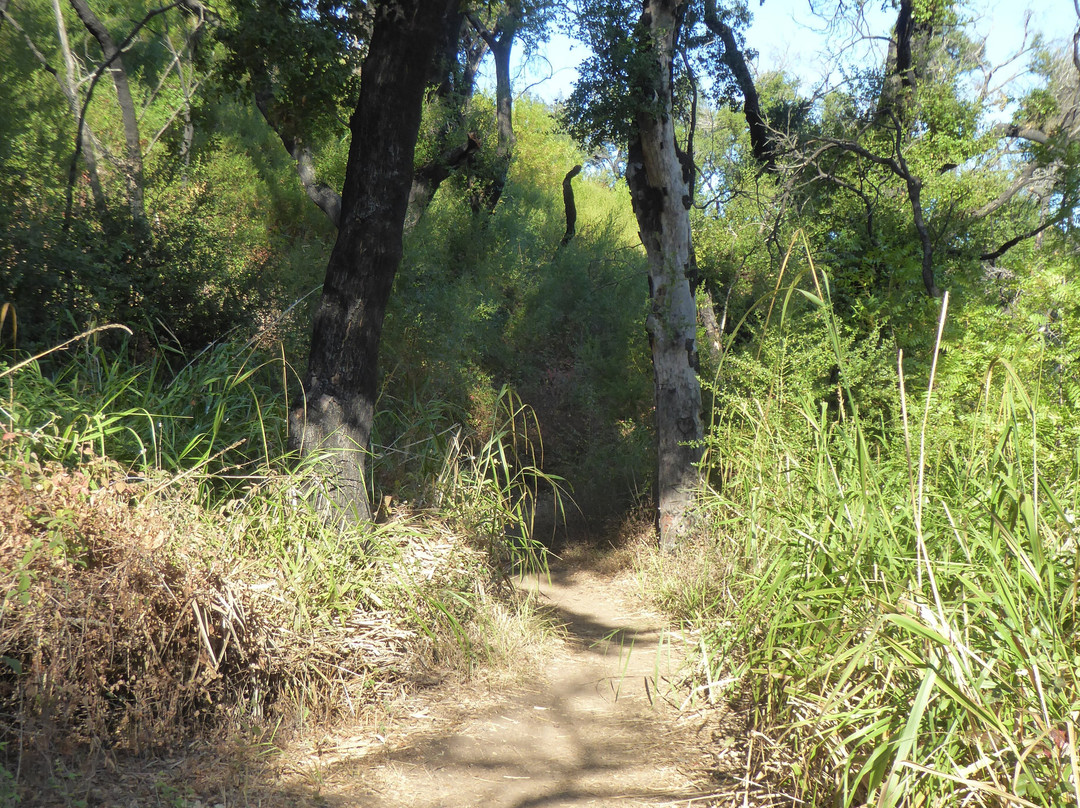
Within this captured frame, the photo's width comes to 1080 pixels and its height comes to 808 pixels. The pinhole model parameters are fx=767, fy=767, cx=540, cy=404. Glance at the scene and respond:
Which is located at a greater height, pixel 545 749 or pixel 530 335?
pixel 530 335

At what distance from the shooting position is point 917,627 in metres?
2.06

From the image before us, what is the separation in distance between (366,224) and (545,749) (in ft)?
10.7

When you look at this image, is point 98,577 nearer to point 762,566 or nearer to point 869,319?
point 762,566

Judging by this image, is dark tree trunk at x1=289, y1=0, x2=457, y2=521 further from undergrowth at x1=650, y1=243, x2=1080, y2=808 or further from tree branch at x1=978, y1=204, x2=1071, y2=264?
tree branch at x1=978, y1=204, x2=1071, y2=264

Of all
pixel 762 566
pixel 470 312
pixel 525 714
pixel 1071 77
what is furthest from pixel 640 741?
pixel 1071 77

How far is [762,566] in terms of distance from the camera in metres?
3.26

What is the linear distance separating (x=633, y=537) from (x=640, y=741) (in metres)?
4.98

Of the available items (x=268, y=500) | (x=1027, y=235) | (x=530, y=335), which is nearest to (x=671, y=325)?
(x=1027, y=235)

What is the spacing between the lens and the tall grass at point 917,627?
6.61 feet

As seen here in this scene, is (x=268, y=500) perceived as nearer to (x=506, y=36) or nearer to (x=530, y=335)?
(x=530, y=335)

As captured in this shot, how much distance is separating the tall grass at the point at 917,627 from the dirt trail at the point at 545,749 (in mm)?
559

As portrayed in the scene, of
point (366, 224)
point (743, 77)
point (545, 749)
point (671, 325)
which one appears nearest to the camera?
point (545, 749)

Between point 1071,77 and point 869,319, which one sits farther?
point 1071,77

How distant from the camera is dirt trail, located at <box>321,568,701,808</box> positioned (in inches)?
123
